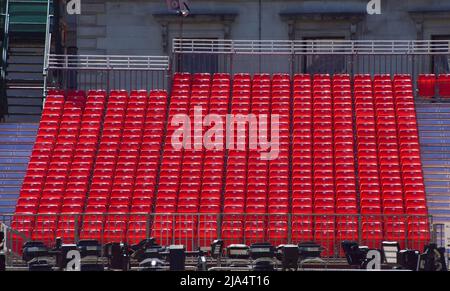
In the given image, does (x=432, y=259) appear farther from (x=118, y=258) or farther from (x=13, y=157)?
(x=13, y=157)

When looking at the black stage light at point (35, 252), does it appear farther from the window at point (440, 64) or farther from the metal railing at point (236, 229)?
the window at point (440, 64)

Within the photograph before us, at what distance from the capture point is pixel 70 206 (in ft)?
149

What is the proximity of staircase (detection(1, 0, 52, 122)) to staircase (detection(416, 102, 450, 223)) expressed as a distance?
15104 millimetres

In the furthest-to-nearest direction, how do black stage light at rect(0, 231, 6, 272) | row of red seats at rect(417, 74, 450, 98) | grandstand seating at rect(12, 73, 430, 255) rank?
row of red seats at rect(417, 74, 450, 98)
grandstand seating at rect(12, 73, 430, 255)
black stage light at rect(0, 231, 6, 272)

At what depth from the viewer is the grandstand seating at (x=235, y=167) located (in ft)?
139

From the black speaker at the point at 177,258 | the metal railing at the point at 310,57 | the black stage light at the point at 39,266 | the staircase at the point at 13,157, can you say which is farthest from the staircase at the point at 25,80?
the black speaker at the point at 177,258

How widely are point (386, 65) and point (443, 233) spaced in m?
12.6

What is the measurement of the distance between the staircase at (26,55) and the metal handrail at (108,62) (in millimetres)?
1514

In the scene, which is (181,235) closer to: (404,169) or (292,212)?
(292,212)

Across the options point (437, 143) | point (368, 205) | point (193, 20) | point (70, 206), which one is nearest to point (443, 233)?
point (368, 205)

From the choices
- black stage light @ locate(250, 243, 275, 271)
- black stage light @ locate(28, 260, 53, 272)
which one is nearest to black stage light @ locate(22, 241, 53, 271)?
black stage light @ locate(28, 260, 53, 272)

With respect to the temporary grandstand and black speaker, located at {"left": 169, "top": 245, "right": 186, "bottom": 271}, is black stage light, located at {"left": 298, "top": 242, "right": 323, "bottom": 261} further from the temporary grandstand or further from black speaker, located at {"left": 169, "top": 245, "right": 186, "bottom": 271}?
black speaker, located at {"left": 169, "top": 245, "right": 186, "bottom": 271}

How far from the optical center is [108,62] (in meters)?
51.1

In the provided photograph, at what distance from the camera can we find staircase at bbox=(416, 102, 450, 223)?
45844 mm
